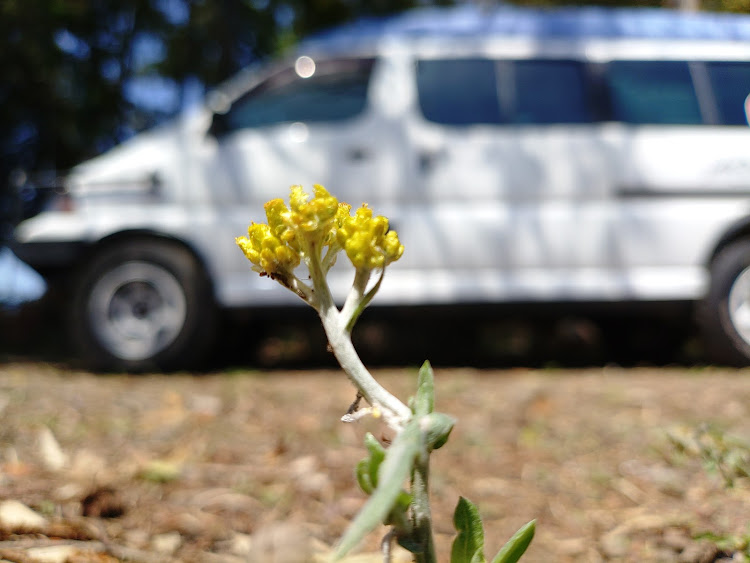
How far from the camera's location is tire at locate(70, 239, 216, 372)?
353cm

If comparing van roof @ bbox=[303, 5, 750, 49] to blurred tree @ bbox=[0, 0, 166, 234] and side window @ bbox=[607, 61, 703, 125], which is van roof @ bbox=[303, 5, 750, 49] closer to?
side window @ bbox=[607, 61, 703, 125]

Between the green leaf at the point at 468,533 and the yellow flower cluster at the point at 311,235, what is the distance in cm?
29

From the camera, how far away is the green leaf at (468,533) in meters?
0.74

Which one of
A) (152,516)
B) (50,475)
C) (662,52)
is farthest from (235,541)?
(662,52)

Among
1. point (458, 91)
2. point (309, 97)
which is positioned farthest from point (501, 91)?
point (309, 97)

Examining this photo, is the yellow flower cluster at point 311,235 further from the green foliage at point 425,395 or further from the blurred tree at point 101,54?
the blurred tree at point 101,54

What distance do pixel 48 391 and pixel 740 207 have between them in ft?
11.3

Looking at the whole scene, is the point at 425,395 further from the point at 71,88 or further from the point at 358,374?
the point at 71,88

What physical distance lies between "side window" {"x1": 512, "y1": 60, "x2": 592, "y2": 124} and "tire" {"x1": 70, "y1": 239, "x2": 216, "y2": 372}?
1981mm

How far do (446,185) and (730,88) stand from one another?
1.45 metres

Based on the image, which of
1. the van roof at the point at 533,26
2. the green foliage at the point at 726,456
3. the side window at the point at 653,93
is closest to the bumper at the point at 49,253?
the van roof at the point at 533,26

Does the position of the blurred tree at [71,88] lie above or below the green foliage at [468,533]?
above

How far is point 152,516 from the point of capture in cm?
141

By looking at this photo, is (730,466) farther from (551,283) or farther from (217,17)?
(217,17)
